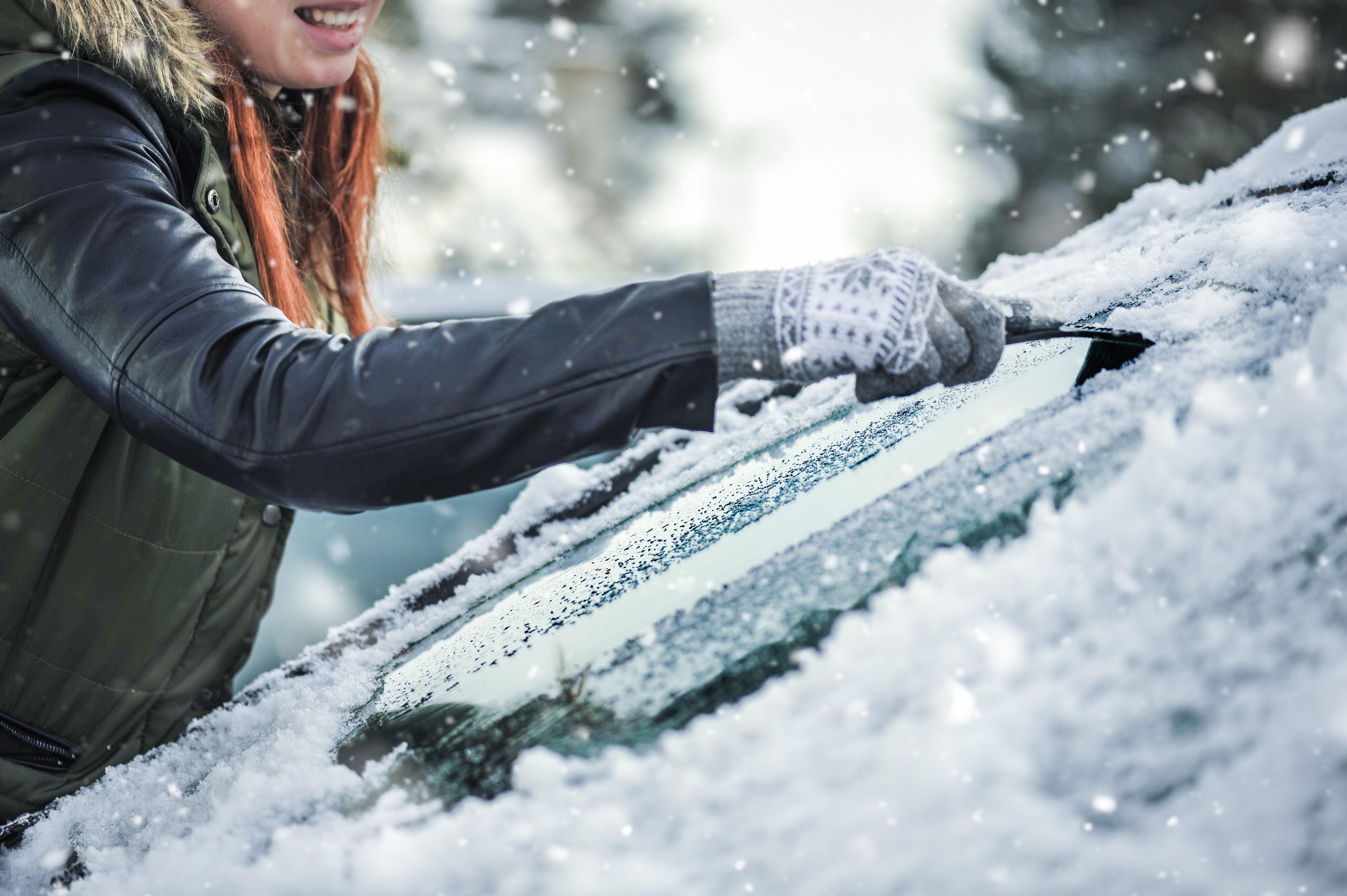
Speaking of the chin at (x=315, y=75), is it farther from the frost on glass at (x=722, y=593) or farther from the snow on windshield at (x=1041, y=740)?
the snow on windshield at (x=1041, y=740)

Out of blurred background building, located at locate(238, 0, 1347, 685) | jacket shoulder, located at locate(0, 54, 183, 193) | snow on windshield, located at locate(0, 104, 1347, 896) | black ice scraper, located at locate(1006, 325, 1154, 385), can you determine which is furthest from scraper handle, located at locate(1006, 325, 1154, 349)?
blurred background building, located at locate(238, 0, 1347, 685)

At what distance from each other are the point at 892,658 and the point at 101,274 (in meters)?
0.78

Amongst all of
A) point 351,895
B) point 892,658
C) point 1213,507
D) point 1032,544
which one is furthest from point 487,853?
point 1213,507

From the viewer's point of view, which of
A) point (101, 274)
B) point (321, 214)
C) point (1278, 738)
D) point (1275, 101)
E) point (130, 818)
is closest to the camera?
point (1278, 738)

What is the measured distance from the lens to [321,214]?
5.36 ft

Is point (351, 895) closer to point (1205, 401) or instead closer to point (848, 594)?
point (848, 594)

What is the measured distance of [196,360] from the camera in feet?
2.44

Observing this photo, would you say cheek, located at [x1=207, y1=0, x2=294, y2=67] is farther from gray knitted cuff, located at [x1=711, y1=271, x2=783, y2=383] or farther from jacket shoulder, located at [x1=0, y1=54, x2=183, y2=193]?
gray knitted cuff, located at [x1=711, y1=271, x2=783, y2=383]

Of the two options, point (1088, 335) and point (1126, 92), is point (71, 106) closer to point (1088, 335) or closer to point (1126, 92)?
point (1088, 335)

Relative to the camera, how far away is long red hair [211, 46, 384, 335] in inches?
49.0

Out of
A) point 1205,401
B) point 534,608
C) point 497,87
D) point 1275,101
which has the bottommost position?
point 1205,401

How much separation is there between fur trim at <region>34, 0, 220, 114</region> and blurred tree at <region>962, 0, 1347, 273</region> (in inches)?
379

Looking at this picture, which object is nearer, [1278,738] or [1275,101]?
[1278,738]

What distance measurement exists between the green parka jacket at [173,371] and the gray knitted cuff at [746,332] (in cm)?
2
